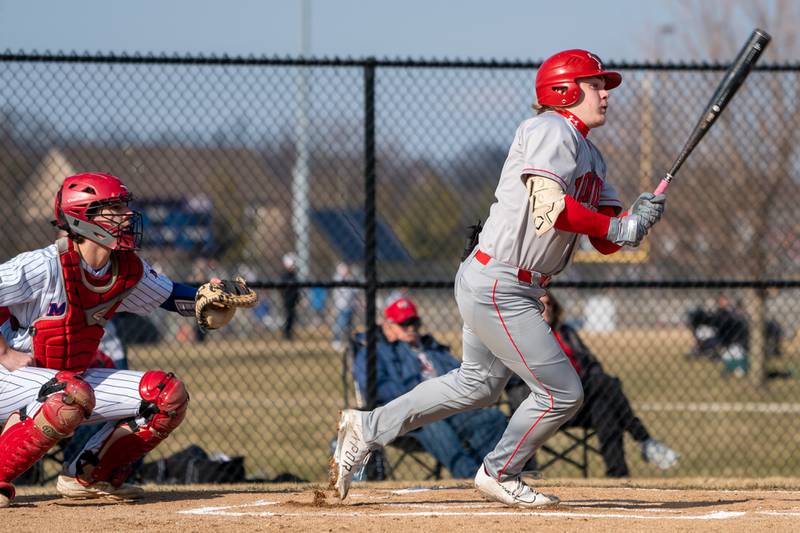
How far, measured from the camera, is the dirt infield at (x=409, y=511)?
4.38 meters

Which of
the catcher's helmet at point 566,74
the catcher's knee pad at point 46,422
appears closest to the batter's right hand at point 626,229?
the catcher's helmet at point 566,74

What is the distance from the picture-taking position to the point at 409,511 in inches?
189

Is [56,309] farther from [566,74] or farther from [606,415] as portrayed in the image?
[606,415]

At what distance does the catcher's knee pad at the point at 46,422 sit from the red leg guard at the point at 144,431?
0.94ft

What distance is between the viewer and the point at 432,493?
5.45 meters

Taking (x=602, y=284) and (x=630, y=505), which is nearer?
(x=630, y=505)

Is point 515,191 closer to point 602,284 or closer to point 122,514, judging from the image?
point 122,514

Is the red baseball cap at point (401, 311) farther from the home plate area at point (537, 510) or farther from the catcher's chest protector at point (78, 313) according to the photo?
the catcher's chest protector at point (78, 313)

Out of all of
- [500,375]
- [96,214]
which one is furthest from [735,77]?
[96,214]

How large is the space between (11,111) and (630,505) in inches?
209

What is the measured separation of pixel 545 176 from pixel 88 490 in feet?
7.99

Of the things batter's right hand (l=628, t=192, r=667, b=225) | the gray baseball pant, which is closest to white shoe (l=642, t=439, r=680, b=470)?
the gray baseball pant

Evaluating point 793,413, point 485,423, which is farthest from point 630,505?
point 793,413

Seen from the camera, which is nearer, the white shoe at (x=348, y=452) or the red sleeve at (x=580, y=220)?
the red sleeve at (x=580, y=220)
